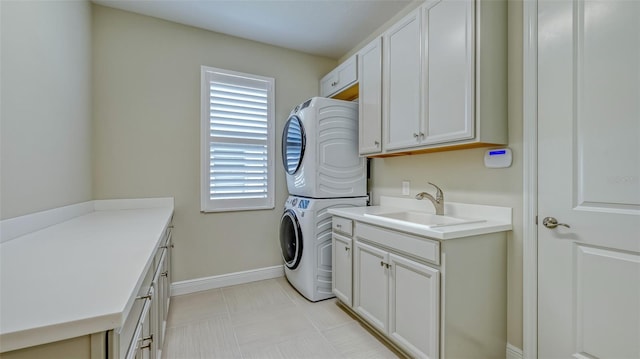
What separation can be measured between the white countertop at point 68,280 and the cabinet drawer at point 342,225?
1338 mm

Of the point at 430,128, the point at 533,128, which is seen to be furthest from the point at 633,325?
the point at 430,128

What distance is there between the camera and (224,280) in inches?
115

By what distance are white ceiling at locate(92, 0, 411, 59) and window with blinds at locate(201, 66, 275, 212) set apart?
1.46ft

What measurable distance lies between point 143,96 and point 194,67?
56 centimetres

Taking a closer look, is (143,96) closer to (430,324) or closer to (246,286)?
(246,286)

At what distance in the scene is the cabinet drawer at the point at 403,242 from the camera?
1496 mm

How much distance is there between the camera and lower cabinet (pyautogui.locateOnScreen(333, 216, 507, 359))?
147 cm

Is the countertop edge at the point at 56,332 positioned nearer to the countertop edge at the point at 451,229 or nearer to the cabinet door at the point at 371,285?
the countertop edge at the point at 451,229

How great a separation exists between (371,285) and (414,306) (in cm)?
40

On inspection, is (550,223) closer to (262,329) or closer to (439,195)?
(439,195)

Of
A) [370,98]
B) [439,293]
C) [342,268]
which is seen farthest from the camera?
[370,98]

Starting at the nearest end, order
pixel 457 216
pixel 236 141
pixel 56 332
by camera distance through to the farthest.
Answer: pixel 56 332, pixel 457 216, pixel 236 141

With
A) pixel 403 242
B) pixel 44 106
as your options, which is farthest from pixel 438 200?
pixel 44 106

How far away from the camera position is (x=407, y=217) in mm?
2270
